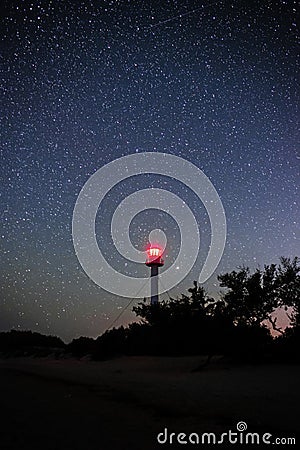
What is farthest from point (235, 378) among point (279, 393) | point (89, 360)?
point (89, 360)

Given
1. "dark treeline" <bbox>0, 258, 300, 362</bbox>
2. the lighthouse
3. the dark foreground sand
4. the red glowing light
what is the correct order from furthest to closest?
the red glowing light, the lighthouse, "dark treeline" <bbox>0, 258, 300, 362</bbox>, the dark foreground sand

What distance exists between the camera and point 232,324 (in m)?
13.0

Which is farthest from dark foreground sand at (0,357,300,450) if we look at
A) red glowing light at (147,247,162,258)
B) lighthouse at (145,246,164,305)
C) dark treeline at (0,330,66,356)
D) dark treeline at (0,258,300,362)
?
red glowing light at (147,247,162,258)

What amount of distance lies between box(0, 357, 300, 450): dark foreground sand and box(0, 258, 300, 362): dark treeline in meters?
0.98

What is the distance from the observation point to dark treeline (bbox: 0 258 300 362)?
1211 centimetres

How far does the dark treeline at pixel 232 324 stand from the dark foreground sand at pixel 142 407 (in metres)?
0.98

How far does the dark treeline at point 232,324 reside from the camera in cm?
1211

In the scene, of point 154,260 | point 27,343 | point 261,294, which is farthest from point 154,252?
point 261,294

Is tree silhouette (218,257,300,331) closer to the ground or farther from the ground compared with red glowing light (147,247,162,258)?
closer to the ground

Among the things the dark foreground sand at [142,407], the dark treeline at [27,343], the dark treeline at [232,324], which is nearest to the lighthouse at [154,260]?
the dark treeline at [27,343]

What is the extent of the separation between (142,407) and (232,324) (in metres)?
6.96

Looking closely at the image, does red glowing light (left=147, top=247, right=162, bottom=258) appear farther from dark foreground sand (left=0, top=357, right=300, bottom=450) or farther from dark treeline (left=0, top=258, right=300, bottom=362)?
dark foreground sand (left=0, top=357, right=300, bottom=450)

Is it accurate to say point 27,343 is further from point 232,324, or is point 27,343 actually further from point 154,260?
point 232,324

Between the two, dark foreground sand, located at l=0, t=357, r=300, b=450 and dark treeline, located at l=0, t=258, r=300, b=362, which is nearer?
dark foreground sand, located at l=0, t=357, r=300, b=450
